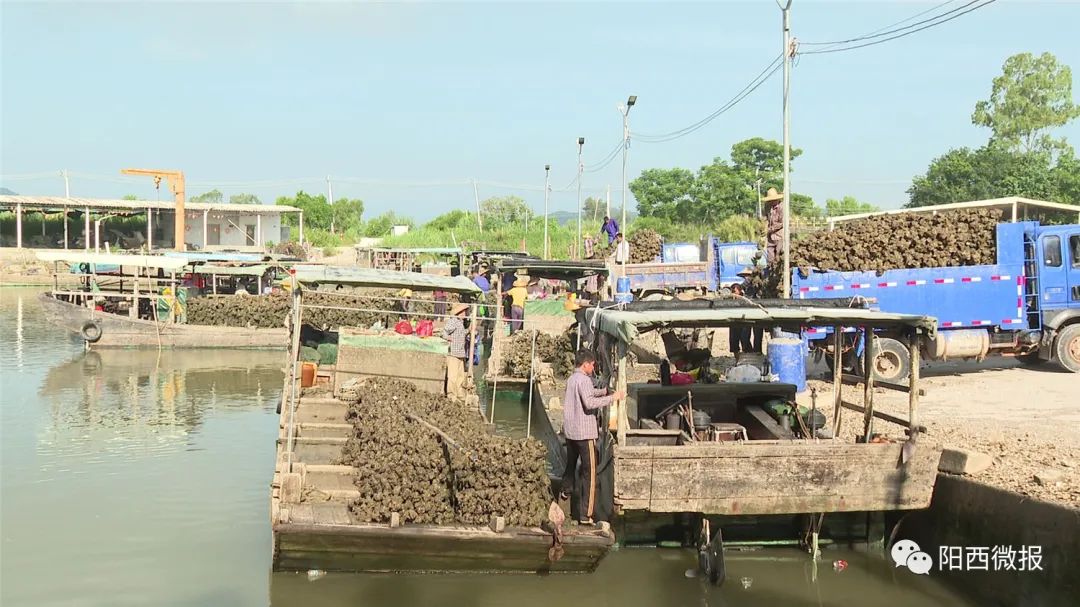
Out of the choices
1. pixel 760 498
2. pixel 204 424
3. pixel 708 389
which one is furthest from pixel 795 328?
pixel 204 424

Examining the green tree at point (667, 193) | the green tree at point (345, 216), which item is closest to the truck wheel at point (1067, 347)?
the green tree at point (667, 193)

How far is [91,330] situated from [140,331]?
120cm

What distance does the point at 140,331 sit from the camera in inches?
920

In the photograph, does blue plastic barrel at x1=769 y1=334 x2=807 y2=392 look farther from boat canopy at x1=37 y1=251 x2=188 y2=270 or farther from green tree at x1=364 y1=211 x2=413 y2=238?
green tree at x1=364 y1=211 x2=413 y2=238

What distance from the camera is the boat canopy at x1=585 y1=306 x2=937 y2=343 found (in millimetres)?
8070

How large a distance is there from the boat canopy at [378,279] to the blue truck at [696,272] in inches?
340

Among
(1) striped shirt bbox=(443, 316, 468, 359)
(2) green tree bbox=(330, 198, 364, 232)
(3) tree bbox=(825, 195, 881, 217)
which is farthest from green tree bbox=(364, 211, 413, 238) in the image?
(1) striped shirt bbox=(443, 316, 468, 359)

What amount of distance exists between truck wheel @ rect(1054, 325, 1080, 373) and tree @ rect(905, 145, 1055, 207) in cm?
2765

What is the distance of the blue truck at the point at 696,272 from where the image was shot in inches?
918

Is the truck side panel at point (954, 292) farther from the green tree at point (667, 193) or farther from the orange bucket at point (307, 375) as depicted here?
the green tree at point (667, 193)

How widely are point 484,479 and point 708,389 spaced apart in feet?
9.79

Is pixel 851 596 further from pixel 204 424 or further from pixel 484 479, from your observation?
pixel 204 424

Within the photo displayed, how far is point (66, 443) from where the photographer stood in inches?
562

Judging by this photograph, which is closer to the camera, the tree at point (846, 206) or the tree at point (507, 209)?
the tree at point (846, 206)
